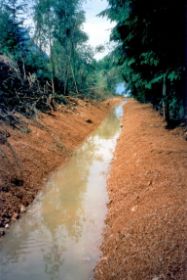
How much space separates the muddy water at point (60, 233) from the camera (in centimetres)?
745

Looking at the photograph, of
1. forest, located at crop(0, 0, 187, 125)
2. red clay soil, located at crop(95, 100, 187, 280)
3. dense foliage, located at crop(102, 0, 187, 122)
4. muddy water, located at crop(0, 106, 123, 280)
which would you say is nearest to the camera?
red clay soil, located at crop(95, 100, 187, 280)

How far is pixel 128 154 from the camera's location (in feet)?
48.5

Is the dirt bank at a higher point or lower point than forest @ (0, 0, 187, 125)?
lower

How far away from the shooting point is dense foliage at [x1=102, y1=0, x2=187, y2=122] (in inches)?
467

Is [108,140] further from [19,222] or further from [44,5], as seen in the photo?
[44,5]

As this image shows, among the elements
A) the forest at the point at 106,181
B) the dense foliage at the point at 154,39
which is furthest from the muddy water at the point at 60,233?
the dense foliage at the point at 154,39

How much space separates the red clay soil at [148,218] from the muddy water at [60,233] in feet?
1.43

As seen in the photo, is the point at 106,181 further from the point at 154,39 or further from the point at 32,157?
the point at 154,39

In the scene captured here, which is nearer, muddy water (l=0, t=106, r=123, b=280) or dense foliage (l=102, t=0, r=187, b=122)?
muddy water (l=0, t=106, r=123, b=280)

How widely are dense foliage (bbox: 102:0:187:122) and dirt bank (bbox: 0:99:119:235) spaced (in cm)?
573

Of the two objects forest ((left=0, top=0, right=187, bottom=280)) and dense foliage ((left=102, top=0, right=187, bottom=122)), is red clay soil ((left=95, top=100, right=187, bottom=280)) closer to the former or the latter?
forest ((left=0, top=0, right=187, bottom=280))

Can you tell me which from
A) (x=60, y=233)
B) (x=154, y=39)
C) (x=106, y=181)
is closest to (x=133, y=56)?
(x=154, y=39)

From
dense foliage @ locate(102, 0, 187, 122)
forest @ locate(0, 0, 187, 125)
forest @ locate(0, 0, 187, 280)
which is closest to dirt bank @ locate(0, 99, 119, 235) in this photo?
forest @ locate(0, 0, 187, 280)

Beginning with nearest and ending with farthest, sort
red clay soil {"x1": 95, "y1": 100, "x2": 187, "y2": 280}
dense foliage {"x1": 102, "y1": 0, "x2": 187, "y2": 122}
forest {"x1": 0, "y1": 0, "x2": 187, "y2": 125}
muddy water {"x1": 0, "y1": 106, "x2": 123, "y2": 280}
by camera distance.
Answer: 1. red clay soil {"x1": 95, "y1": 100, "x2": 187, "y2": 280}
2. muddy water {"x1": 0, "y1": 106, "x2": 123, "y2": 280}
3. forest {"x1": 0, "y1": 0, "x2": 187, "y2": 125}
4. dense foliage {"x1": 102, "y1": 0, "x2": 187, "y2": 122}
